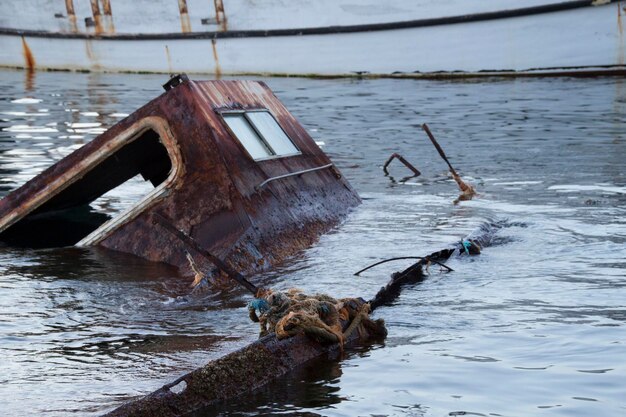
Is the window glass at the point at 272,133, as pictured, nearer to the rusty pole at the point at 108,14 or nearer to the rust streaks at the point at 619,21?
the rust streaks at the point at 619,21

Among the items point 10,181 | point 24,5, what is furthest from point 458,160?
point 24,5

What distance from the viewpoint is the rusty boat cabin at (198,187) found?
25.8 ft

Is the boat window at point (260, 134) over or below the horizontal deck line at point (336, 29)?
below

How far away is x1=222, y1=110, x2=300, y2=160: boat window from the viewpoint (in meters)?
8.76

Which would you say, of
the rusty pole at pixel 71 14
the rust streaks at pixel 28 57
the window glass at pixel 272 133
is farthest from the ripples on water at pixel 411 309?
the rust streaks at pixel 28 57

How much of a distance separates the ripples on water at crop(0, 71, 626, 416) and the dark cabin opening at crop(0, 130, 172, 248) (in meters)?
0.42

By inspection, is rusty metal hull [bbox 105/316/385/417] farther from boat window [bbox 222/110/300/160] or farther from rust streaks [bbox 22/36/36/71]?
rust streaks [bbox 22/36/36/71]

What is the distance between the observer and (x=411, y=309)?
21.2 feet

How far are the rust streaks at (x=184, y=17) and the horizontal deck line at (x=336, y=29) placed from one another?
19 cm

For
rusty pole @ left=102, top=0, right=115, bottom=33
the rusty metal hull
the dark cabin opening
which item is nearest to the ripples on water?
the rusty metal hull

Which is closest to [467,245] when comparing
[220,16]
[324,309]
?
[324,309]

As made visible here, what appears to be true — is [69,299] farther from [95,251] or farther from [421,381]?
[421,381]

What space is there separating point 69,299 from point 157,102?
2.04 meters

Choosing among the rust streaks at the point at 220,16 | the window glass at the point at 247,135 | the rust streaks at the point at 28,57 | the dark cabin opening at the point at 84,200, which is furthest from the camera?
the rust streaks at the point at 28,57
